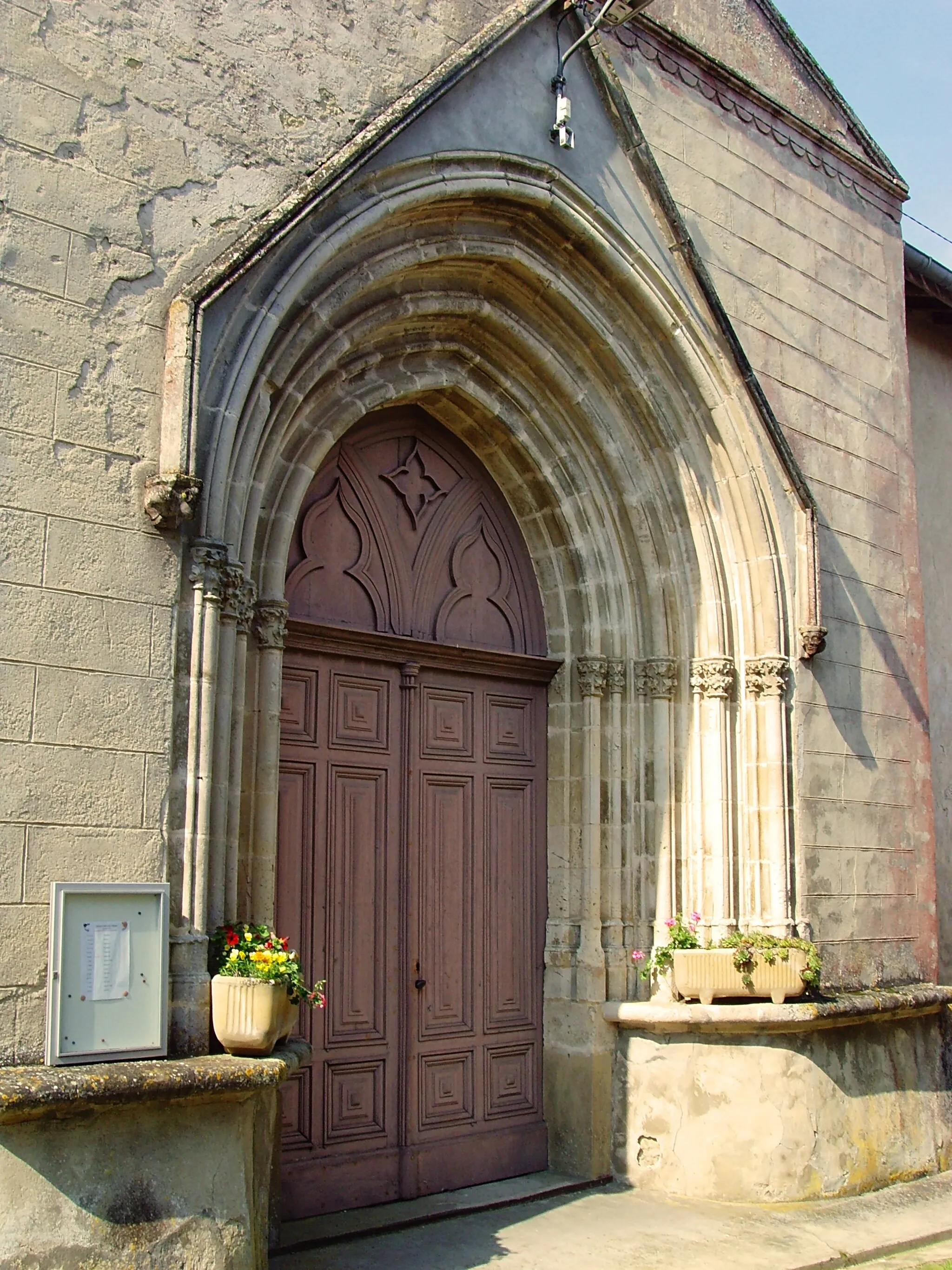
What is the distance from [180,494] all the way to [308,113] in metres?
1.96

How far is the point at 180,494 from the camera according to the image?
493cm

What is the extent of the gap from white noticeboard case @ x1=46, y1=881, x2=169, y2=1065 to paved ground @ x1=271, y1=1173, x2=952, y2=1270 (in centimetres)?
148

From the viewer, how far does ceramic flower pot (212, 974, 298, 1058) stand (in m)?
4.76

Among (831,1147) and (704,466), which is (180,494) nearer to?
(704,466)

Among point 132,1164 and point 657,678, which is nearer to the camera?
point 132,1164

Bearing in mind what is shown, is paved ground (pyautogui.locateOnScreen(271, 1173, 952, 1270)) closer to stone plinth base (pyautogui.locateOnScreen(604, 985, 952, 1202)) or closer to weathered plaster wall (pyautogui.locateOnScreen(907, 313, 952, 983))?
stone plinth base (pyautogui.locateOnScreen(604, 985, 952, 1202))

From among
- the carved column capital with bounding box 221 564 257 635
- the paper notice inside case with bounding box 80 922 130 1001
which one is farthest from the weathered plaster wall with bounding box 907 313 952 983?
the paper notice inside case with bounding box 80 922 130 1001

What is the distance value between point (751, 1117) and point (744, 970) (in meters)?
0.71

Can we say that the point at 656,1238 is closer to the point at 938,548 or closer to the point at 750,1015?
the point at 750,1015

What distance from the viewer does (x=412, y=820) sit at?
6691mm

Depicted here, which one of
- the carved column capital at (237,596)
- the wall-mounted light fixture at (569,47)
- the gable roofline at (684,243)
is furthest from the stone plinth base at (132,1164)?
the wall-mounted light fixture at (569,47)

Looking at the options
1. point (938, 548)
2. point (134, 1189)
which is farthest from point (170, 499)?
point (938, 548)

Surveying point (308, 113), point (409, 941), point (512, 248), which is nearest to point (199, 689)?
point (409, 941)

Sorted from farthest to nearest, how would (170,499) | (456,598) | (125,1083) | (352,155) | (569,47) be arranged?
(456,598)
(569,47)
(352,155)
(170,499)
(125,1083)
